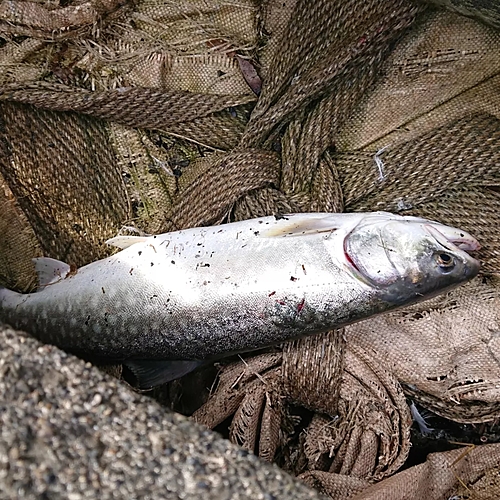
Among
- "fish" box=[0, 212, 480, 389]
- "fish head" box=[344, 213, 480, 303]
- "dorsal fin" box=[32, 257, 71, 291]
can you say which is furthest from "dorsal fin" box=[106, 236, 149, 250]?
"fish head" box=[344, 213, 480, 303]

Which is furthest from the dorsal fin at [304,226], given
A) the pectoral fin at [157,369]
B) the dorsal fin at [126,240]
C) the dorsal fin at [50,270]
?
the dorsal fin at [50,270]

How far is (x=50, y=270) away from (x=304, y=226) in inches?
41.1

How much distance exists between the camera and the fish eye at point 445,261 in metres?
2.32

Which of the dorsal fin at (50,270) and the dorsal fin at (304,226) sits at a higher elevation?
the dorsal fin at (304,226)

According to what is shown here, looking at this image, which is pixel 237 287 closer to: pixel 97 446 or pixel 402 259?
pixel 402 259

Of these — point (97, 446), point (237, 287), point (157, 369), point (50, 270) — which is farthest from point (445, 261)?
point (50, 270)

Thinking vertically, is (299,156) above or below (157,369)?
above

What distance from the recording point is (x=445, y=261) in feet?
7.63

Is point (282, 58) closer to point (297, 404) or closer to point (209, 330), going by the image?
point (209, 330)

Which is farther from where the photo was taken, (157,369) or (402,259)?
(157,369)

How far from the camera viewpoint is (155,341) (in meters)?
2.45

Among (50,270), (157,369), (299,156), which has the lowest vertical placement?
(157,369)

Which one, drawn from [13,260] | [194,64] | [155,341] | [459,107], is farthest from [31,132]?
[459,107]

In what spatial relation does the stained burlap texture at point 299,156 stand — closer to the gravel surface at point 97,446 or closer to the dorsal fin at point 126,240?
the dorsal fin at point 126,240
